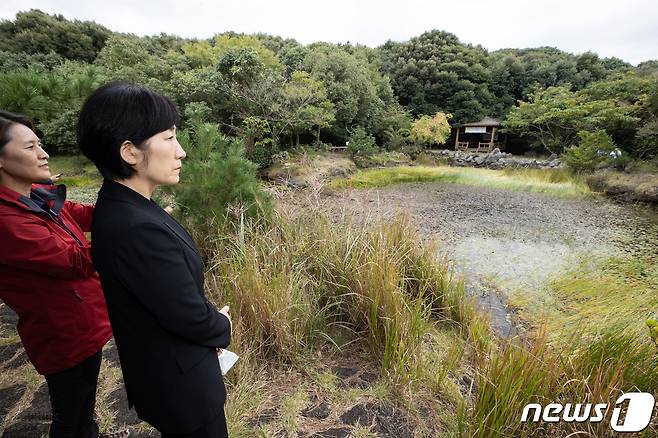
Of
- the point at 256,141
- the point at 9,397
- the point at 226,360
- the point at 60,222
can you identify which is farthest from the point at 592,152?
the point at 9,397

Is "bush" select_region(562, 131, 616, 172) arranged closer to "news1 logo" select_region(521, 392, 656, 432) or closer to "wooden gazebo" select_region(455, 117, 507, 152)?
"wooden gazebo" select_region(455, 117, 507, 152)

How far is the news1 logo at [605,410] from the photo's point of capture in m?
1.15

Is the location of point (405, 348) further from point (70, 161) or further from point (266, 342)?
point (70, 161)

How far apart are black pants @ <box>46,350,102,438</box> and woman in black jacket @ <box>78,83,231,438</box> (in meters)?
0.45

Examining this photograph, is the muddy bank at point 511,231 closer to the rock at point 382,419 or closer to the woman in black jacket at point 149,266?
the rock at point 382,419

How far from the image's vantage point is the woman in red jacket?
93 cm

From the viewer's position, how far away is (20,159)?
38.6 inches

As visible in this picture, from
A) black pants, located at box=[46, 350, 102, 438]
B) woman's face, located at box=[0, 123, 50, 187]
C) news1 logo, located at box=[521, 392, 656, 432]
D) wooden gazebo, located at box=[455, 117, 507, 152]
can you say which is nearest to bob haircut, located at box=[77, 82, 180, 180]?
woman's face, located at box=[0, 123, 50, 187]

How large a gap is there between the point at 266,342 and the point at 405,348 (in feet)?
2.35

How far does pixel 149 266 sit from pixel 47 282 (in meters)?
0.62

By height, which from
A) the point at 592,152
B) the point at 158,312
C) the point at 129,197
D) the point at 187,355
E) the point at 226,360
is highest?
the point at 592,152

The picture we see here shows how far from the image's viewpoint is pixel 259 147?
29.8 feet

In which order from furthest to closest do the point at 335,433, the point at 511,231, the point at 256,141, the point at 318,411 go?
the point at 256,141 → the point at 511,231 → the point at 318,411 → the point at 335,433

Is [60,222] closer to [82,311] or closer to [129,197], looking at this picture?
[82,311]
